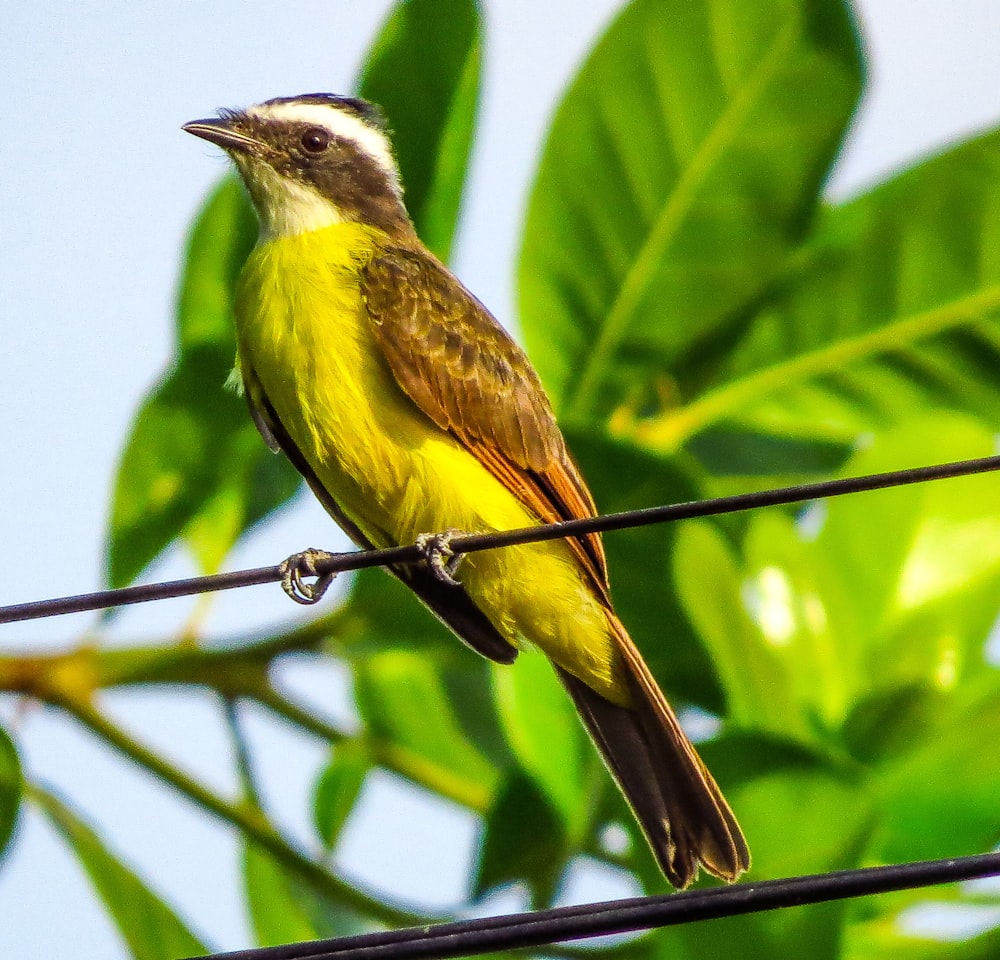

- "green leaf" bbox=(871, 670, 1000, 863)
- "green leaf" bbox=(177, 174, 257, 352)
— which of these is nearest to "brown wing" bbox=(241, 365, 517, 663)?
"green leaf" bbox=(177, 174, 257, 352)

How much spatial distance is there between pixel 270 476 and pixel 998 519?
216 cm

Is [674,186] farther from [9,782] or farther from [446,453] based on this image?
[9,782]

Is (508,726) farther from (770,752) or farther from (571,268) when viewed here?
(571,268)

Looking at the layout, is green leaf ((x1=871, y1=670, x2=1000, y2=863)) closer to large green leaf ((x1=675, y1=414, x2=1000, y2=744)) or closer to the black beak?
large green leaf ((x1=675, y1=414, x2=1000, y2=744))

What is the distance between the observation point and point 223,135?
17.8ft

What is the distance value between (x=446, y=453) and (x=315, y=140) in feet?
4.91

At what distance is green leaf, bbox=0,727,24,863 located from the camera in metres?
4.08

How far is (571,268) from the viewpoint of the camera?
16.5ft

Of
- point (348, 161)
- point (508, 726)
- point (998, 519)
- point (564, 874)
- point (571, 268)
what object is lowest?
point (564, 874)

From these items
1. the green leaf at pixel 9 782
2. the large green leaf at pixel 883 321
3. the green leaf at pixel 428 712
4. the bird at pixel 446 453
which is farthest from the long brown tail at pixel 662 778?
the green leaf at pixel 9 782

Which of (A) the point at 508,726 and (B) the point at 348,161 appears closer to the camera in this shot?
(A) the point at 508,726

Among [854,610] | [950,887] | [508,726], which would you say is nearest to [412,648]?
[508,726]

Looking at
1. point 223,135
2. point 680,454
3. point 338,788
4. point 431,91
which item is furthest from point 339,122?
point 338,788

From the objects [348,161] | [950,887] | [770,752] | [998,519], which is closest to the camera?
[770,752]
